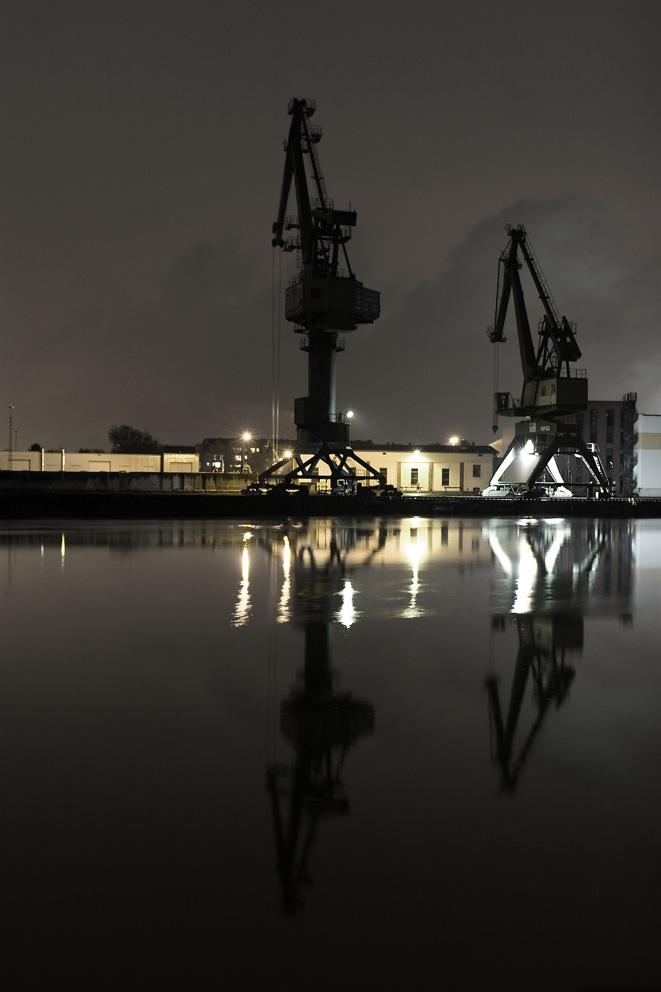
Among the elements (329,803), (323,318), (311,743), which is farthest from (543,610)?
(323,318)

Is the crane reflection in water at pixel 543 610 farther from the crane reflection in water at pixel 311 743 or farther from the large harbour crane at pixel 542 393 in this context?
the large harbour crane at pixel 542 393

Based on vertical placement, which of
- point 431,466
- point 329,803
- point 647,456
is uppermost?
point 647,456

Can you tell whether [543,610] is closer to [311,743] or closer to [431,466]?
[311,743]

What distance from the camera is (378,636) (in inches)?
351

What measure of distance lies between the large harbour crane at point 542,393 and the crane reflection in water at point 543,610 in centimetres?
2428

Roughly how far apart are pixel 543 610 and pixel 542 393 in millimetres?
40834

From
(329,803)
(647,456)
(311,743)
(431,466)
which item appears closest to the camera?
(329,803)

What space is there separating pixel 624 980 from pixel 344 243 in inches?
1778

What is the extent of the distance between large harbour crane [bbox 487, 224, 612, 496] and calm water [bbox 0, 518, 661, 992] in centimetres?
4040

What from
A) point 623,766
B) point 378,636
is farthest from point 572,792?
point 378,636

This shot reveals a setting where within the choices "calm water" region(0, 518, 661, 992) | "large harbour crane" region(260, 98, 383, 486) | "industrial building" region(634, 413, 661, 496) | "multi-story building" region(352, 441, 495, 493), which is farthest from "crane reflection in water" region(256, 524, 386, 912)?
"industrial building" region(634, 413, 661, 496)

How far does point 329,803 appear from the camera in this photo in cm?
415

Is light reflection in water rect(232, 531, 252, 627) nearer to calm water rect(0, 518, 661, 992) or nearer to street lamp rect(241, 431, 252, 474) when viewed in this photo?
calm water rect(0, 518, 661, 992)

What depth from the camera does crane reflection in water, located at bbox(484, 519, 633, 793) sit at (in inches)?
214
